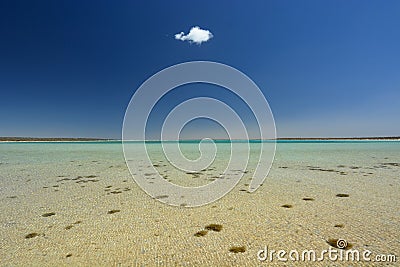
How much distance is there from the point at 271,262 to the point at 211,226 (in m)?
1.79

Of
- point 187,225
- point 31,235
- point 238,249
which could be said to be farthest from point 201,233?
point 31,235

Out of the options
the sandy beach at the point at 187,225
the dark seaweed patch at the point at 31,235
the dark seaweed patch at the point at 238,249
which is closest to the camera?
the sandy beach at the point at 187,225

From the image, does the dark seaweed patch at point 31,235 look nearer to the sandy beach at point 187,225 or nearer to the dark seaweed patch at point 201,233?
the sandy beach at point 187,225

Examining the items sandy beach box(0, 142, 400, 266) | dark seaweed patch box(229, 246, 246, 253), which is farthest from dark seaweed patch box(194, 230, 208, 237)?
dark seaweed patch box(229, 246, 246, 253)

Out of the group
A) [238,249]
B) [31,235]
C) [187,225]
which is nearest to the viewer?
[238,249]

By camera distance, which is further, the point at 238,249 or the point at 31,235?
the point at 31,235

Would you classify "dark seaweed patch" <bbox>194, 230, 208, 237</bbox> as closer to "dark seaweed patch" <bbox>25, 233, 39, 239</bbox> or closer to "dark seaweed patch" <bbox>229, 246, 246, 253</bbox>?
"dark seaweed patch" <bbox>229, 246, 246, 253</bbox>

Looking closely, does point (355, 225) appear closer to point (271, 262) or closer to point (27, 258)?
point (271, 262)

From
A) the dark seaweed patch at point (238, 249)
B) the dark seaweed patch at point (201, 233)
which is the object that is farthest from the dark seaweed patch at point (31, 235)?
the dark seaweed patch at point (238, 249)

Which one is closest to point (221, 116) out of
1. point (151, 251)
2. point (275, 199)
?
point (275, 199)

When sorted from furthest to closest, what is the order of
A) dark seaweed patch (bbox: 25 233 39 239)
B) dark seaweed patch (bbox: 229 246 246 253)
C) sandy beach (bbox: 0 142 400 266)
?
dark seaweed patch (bbox: 25 233 39 239) → dark seaweed patch (bbox: 229 246 246 253) → sandy beach (bbox: 0 142 400 266)

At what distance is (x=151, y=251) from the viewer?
4.18 m

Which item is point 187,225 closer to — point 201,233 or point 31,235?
point 201,233

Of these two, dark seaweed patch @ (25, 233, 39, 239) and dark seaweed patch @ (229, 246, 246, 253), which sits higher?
dark seaweed patch @ (229, 246, 246, 253)
